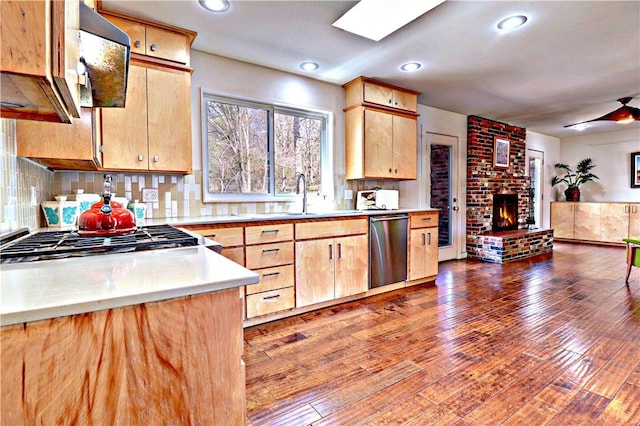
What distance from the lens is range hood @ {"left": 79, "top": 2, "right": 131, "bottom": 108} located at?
1044 millimetres

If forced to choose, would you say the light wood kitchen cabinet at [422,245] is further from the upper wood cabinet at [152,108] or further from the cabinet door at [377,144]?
the upper wood cabinet at [152,108]

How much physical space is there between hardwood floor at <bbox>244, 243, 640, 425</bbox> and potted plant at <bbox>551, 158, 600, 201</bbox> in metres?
4.56

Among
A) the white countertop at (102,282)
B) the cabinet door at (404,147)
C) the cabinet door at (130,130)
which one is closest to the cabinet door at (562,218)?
the cabinet door at (404,147)

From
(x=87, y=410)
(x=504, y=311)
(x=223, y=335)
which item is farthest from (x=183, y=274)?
(x=504, y=311)

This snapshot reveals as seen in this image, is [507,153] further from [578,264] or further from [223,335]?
[223,335]

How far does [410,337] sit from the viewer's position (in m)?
2.35

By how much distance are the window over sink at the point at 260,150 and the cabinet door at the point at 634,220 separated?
6.38m

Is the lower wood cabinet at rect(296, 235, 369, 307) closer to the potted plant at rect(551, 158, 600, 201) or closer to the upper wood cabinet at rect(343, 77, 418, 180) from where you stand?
the upper wood cabinet at rect(343, 77, 418, 180)

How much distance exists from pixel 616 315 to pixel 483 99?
9.63ft

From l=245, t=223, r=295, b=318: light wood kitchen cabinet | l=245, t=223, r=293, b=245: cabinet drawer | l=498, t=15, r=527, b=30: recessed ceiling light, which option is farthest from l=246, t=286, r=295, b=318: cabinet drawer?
l=498, t=15, r=527, b=30: recessed ceiling light

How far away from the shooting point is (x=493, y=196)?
571 centimetres

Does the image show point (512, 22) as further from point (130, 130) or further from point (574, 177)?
point (574, 177)

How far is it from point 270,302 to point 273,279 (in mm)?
190

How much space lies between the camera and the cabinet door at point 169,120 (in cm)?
243
